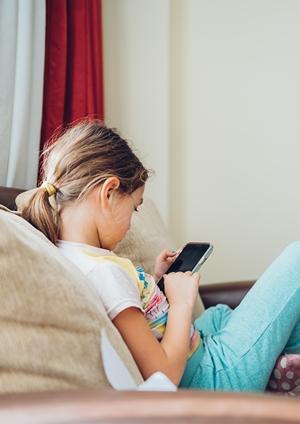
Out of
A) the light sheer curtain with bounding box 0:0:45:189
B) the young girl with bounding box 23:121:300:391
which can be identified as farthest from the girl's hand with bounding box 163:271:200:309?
the light sheer curtain with bounding box 0:0:45:189

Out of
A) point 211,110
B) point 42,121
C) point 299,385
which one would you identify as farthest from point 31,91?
point 299,385

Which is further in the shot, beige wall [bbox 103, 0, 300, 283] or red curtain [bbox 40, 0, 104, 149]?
beige wall [bbox 103, 0, 300, 283]

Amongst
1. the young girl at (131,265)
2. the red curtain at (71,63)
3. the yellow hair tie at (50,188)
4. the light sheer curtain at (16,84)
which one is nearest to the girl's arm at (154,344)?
the young girl at (131,265)

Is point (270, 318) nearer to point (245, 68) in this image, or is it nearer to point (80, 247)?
point (80, 247)

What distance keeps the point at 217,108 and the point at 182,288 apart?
152cm

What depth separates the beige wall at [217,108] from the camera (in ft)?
7.87

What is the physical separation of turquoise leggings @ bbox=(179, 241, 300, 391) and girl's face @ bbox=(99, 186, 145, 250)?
299mm

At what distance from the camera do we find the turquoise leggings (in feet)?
3.59

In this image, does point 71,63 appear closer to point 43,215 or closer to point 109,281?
point 43,215

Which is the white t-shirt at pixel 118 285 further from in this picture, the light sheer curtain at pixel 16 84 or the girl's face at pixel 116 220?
the light sheer curtain at pixel 16 84

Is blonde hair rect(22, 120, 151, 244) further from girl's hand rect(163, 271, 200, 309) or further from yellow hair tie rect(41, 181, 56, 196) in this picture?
girl's hand rect(163, 271, 200, 309)

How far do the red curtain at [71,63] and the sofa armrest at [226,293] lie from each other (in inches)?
31.1

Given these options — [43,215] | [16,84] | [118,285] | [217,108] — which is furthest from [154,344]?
[217,108]

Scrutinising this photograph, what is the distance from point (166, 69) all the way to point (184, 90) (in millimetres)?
138
